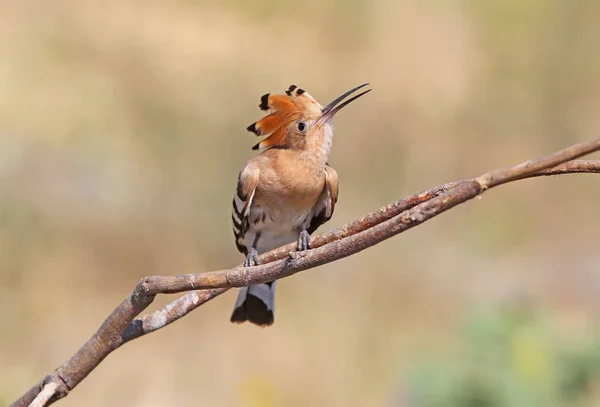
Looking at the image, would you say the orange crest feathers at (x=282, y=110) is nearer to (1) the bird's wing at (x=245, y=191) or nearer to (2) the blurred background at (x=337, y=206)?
(1) the bird's wing at (x=245, y=191)

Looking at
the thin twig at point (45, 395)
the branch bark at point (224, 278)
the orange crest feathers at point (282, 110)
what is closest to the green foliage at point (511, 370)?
the orange crest feathers at point (282, 110)

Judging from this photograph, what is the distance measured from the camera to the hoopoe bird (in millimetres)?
2295

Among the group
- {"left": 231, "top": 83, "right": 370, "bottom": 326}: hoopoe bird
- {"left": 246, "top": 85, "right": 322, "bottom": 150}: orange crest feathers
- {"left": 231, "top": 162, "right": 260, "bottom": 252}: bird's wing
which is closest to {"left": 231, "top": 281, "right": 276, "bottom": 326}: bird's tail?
{"left": 231, "top": 83, "right": 370, "bottom": 326}: hoopoe bird

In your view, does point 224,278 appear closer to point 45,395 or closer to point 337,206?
point 45,395

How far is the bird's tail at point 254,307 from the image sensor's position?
2305 mm

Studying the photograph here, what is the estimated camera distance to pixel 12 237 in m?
4.14

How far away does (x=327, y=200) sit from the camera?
2.37 metres

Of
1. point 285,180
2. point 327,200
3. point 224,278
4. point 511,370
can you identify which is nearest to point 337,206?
point 511,370

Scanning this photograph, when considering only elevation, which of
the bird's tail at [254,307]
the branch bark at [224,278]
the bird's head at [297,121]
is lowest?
the branch bark at [224,278]

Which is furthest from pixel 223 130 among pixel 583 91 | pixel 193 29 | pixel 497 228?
pixel 583 91

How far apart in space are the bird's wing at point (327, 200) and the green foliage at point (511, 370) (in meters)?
0.77

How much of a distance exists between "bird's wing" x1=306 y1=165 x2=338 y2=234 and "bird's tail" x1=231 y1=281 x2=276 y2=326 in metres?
0.25

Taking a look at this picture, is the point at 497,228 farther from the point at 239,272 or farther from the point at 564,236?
the point at 239,272

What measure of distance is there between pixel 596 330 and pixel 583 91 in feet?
11.5
